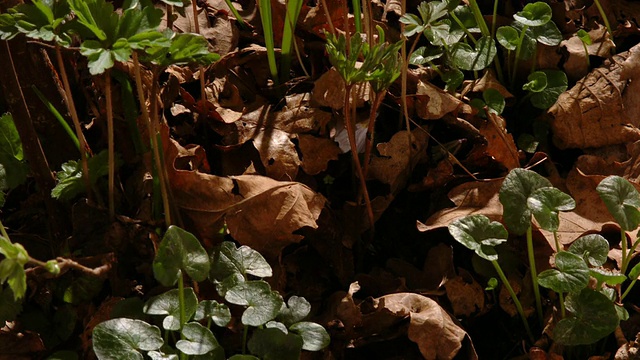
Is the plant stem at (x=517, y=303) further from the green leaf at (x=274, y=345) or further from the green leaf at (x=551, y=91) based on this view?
the green leaf at (x=551, y=91)

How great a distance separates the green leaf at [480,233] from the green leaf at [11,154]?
1001 millimetres

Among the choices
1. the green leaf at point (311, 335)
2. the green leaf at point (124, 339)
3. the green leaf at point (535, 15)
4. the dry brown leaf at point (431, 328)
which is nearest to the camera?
the green leaf at point (124, 339)

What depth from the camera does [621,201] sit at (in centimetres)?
154

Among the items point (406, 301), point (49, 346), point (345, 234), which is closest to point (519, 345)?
point (406, 301)

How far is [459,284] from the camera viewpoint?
168 centimetres

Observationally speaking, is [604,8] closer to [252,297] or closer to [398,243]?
[398,243]

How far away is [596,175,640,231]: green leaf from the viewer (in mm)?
1522

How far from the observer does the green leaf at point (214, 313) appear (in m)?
1.44

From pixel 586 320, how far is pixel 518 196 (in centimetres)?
30

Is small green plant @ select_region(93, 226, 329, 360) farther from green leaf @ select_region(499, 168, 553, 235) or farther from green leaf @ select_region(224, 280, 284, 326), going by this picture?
green leaf @ select_region(499, 168, 553, 235)

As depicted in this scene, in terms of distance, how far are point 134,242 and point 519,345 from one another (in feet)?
Result: 3.07

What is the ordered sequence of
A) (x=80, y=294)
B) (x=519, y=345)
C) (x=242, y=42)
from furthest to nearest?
1. (x=242, y=42)
2. (x=519, y=345)
3. (x=80, y=294)

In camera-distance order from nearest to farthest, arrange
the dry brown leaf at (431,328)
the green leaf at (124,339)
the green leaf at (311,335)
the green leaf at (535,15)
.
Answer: the green leaf at (124,339)
the green leaf at (311,335)
the dry brown leaf at (431,328)
the green leaf at (535,15)

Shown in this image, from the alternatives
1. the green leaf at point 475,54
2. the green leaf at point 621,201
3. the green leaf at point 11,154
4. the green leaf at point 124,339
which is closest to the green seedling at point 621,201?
the green leaf at point 621,201
